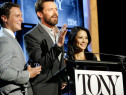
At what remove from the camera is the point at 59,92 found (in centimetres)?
194

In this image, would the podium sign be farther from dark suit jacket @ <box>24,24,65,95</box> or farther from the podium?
dark suit jacket @ <box>24,24,65,95</box>

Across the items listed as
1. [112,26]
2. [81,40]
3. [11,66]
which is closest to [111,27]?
[112,26]

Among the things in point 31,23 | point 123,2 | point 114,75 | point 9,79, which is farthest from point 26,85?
point 123,2

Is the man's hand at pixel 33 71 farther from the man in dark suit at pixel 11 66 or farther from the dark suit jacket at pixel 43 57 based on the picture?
the dark suit jacket at pixel 43 57

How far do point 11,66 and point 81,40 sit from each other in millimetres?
1308

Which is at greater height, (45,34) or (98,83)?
(45,34)

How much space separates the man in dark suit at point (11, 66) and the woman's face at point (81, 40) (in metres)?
1.09

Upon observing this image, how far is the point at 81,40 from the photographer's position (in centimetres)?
274

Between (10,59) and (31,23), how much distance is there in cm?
166

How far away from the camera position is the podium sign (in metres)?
1.55

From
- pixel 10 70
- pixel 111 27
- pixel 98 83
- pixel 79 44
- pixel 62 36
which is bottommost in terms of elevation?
pixel 98 83

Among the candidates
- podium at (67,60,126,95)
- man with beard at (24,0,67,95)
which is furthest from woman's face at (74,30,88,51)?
podium at (67,60,126,95)

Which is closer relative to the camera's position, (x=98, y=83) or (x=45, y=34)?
(x=98, y=83)

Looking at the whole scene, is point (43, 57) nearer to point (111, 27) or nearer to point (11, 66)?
point (11, 66)
